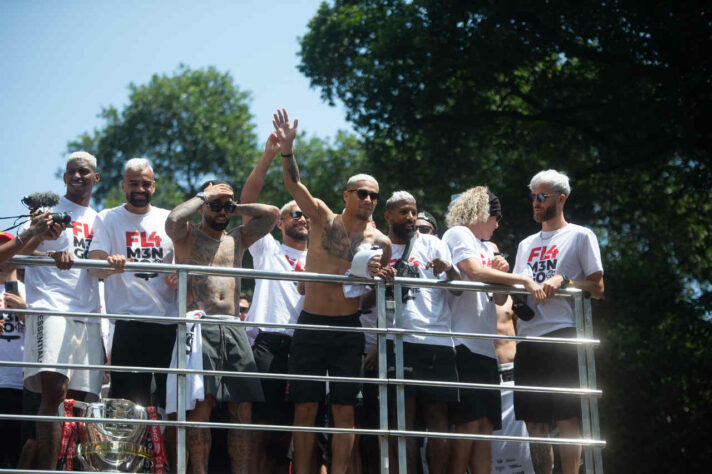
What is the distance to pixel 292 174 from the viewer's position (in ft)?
21.4

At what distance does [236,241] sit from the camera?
22.1 feet

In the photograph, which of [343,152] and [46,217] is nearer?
[46,217]

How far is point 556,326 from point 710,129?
8.81 meters

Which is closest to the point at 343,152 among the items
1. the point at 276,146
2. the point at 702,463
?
the point at 702,463

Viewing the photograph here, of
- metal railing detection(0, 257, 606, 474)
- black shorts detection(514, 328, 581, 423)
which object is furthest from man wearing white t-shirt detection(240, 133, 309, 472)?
black shorts detection(514, 328, 581, 423)

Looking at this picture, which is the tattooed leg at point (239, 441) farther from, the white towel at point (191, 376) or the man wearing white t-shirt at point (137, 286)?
the man wearing white t-shirt at point (137, 286)

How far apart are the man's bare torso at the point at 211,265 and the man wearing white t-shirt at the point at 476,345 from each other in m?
1.59

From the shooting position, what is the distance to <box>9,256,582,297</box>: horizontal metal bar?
5.58 meters

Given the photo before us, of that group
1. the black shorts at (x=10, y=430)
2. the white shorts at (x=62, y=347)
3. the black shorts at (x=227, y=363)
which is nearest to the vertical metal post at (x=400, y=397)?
the black shorts at (x=227, y=363)

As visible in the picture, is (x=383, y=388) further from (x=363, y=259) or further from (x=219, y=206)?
(x=219, y=206)

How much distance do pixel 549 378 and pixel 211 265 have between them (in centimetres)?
248

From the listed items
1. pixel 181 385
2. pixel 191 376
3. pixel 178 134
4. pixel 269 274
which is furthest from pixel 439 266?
pixel 178 134

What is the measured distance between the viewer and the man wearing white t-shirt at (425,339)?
21.1ft

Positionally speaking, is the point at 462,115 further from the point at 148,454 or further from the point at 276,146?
the point at 148,454
